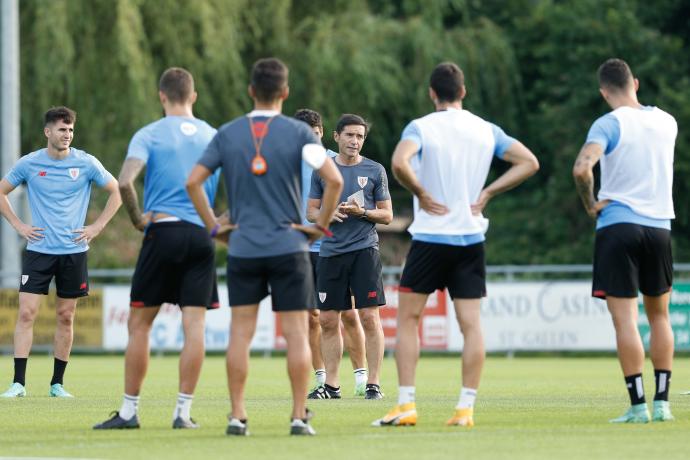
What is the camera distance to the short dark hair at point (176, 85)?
10.2 m

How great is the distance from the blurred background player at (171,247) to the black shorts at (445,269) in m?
1.38

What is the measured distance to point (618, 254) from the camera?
34.6 feet

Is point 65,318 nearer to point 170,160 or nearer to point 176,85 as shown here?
point 170,160

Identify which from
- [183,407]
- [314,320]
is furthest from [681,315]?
[183,407]

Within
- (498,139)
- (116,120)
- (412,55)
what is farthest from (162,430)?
(412,55)

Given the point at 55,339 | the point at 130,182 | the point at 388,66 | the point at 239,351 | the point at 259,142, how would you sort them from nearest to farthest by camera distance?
the point at 259,142, the point at 239,351, the point at 130,182, the point at 55,339, the point at 388,66

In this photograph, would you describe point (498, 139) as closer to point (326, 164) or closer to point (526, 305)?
point (326, 164)

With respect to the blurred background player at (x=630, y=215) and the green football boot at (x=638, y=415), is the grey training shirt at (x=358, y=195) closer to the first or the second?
the blurred background player at (x=630, y=215)

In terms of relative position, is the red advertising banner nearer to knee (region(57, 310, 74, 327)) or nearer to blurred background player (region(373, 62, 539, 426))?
knee (region(57, 310, 74, 327))

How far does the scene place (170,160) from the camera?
33.2 feet

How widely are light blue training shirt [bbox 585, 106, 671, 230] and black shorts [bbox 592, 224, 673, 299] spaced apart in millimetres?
36

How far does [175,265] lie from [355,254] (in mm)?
4023

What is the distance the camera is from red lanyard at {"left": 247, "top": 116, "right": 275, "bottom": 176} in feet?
31.2

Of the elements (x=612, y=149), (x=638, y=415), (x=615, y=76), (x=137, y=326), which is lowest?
(x=638, y=415)
